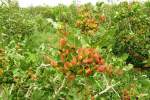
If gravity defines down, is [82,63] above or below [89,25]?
above

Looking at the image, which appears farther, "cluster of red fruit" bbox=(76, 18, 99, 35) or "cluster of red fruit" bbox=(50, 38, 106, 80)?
"cluster of red fruit" bbox=(76, 18, 99, 35)

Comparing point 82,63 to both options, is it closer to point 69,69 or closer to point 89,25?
point 69,69

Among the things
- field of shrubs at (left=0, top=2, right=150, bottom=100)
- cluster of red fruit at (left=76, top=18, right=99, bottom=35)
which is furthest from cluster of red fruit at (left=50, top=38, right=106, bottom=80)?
cluster of red fruit at (left=76, top=18, right=99, bottom=35)

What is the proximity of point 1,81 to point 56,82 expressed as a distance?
790 millimetres

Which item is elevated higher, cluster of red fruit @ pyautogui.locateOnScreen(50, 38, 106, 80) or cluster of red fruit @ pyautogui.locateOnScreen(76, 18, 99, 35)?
cluster of red fruit @ pyautogui.locateOnScreen(50, 38, 106, 80)

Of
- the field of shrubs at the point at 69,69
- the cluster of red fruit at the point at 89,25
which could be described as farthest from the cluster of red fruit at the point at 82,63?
the cluster of red fruit at the point at 89,25

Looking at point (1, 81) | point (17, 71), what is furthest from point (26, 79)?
point (1, 81)

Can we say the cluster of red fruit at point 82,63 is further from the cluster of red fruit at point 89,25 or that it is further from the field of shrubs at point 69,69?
the cluster of red fruit at point 89,25

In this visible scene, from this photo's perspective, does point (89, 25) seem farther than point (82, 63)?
Yes

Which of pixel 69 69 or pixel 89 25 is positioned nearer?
pixel 69 69

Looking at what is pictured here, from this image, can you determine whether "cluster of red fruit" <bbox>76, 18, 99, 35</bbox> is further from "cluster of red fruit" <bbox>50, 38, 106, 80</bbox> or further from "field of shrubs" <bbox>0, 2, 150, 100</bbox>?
"cluster of red fruit" <bbox>50, 38, 106, 80</bbox>

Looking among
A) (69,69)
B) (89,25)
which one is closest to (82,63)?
(69,69)

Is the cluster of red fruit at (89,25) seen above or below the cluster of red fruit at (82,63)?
below

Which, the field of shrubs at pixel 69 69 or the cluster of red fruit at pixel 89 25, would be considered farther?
the cluster of red fruit at pixel 89 25
